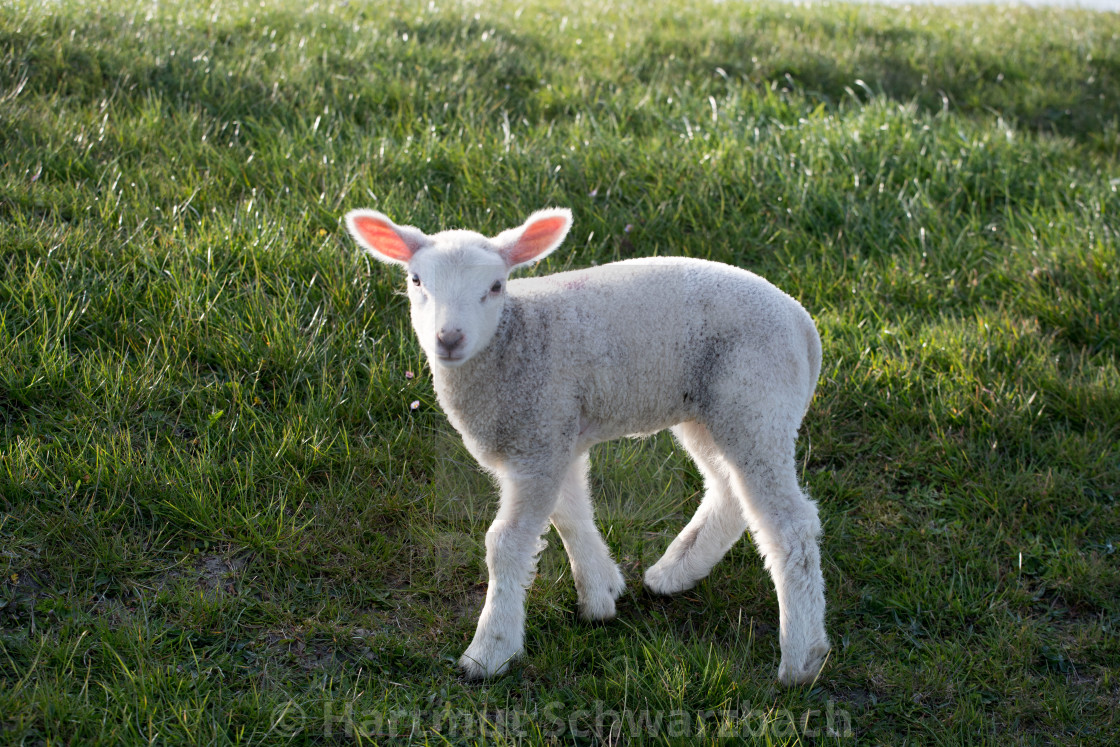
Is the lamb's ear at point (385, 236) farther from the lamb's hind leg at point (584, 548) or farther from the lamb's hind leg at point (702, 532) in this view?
the lamb's hind leg at point (702, 532)

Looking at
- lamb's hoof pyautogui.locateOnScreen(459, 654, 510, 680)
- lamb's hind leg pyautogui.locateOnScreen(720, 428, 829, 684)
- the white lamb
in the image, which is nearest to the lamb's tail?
the white lamb

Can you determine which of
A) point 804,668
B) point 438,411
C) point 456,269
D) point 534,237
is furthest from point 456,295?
point 804,668

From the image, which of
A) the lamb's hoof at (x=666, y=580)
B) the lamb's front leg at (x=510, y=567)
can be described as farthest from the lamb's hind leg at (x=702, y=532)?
the lamb's front leg at (x=510, y=567)

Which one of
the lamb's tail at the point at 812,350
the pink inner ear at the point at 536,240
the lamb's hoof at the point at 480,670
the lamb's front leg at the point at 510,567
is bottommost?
the lamb's hoof at the point at 480,670

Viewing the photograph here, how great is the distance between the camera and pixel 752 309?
315 cm

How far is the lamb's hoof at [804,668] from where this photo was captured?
324cm

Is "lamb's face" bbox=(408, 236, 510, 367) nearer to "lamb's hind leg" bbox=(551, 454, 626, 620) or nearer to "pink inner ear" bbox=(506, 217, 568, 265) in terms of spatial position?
"pink inner ear" bbox=(506, 217, 568, 265)

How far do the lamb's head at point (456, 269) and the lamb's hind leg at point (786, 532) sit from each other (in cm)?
90

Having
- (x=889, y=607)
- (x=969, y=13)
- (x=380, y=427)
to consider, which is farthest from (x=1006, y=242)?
(x=969, y=13)

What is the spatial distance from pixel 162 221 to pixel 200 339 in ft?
3.19

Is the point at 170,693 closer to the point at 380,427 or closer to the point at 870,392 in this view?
the point at 380,427

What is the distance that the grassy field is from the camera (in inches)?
123

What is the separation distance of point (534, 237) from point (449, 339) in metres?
0.57

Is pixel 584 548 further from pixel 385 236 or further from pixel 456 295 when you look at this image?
pixel 385 236
